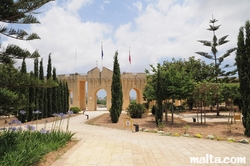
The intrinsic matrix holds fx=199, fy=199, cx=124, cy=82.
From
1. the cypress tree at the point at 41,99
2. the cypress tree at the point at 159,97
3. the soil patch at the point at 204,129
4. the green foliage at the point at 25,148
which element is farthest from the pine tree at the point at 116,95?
the green foliage at the point at 25,148

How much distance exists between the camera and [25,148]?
451 cm

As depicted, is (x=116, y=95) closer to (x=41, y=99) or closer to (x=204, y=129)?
(x=204, y=129)

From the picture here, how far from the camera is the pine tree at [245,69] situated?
27.3ft

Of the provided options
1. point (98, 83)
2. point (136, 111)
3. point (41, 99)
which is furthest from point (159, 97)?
point (98, 83)

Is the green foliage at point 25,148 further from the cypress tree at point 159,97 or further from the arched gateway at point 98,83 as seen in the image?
the arched gateway at point 98,83

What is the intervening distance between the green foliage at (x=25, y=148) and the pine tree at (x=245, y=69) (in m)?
7.27

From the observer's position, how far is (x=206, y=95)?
12.1m

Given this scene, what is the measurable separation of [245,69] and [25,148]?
864cm

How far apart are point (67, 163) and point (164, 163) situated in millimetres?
2192

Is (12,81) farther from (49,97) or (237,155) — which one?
(49,97)

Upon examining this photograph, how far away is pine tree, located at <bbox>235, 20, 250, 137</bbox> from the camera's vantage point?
8.34m

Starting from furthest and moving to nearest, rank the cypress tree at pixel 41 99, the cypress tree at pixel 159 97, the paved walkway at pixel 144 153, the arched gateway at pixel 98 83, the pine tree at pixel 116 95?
the arched gateway at pixel 98 83, the cypress tree at pixel 41 99, the pine tree at pixel 116 95, the cypress tree at pixel 159 97, the paved walkway at pixel 144 153

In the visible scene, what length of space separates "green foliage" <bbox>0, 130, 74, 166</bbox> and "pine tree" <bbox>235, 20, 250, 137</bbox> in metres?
7.27

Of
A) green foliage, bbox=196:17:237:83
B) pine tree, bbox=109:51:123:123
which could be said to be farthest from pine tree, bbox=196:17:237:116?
pine tree, bbox=109:51:123:123
